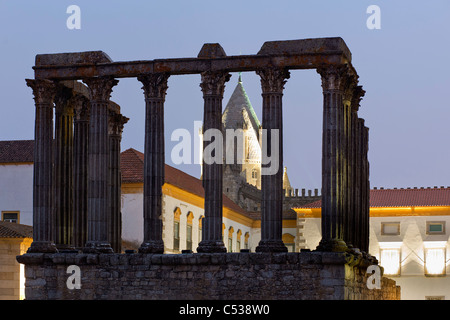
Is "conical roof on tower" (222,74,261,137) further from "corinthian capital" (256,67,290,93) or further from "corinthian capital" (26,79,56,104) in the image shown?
"corinthian capital" (256,67,290,93)

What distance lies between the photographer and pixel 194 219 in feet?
278

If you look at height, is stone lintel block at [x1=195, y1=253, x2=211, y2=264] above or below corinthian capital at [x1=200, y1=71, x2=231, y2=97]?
below

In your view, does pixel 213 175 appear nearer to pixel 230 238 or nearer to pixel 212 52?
pixel 212 52

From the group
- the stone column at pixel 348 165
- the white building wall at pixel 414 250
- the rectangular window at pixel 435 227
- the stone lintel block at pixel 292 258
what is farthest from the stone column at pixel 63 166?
the rectangular window at pixel 435 227

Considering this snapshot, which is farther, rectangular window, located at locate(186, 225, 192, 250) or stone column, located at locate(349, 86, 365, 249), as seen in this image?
rectangular window, located at locate(186, 225, 192, 250)

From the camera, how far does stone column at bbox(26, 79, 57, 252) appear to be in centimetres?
5128

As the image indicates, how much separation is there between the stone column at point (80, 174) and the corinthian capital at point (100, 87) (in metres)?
3.17

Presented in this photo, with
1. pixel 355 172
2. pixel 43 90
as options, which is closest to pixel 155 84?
pixel 43 90

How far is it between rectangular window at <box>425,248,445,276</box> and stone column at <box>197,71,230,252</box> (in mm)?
40035

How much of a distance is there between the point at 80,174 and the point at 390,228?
1476 inches

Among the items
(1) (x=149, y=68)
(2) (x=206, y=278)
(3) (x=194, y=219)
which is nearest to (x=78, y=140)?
(1) (x=149, y=68)

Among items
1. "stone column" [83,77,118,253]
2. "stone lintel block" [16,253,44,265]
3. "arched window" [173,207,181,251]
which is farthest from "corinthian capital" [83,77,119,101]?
"arched window" [173,207,181,251]
